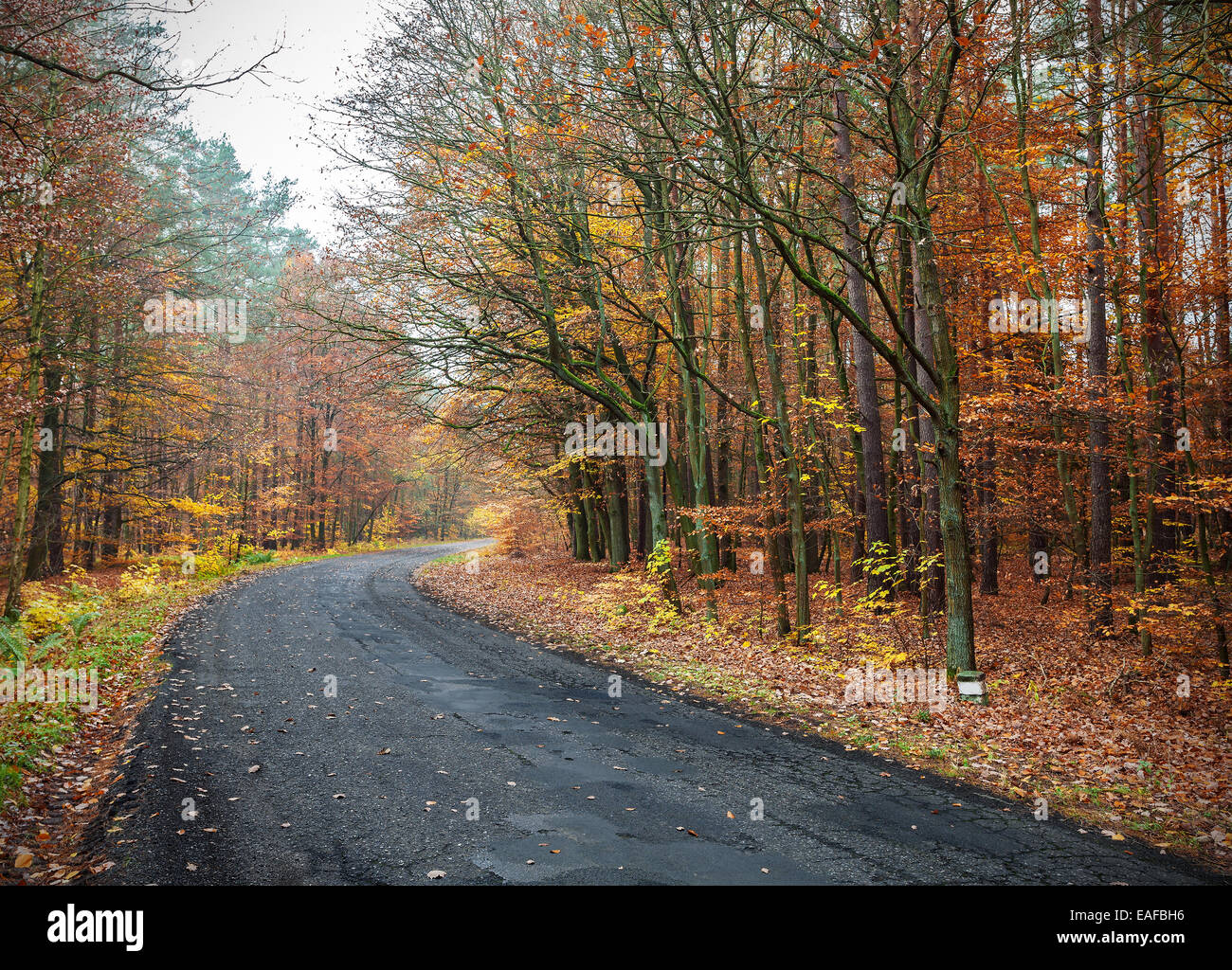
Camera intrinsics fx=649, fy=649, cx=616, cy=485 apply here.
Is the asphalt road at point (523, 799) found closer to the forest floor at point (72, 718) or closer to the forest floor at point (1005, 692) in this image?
the forest floor at point (72, 718)

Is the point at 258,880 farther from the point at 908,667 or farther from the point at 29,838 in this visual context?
the point at 908,667

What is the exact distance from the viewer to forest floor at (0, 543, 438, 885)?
14.6 ft

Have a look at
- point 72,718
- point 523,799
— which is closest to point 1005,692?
point 523,799

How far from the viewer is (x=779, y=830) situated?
15.5 ft

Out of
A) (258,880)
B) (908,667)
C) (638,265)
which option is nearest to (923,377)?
(908,667)

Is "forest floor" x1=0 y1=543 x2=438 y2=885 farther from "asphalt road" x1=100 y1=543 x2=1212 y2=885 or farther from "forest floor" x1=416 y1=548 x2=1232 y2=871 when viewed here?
"forest floor" x1=416 y1=548 x2=1232 y2=871

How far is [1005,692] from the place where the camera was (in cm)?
878

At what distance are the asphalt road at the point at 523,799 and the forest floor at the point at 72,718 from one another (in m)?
0.26

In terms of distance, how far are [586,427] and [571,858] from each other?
13632 millimetres

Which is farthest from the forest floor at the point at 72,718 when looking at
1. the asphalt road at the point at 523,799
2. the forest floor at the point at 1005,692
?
the forest floor at the point at 1005,692

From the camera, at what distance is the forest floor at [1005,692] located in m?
5.75

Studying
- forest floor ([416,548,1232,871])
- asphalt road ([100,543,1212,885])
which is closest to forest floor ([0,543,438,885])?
asphalt road ([100,543,1212,885])

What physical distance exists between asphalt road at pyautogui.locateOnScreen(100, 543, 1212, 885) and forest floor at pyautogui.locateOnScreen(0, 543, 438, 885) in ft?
0.87

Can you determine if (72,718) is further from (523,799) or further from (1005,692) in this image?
(1005,692)
